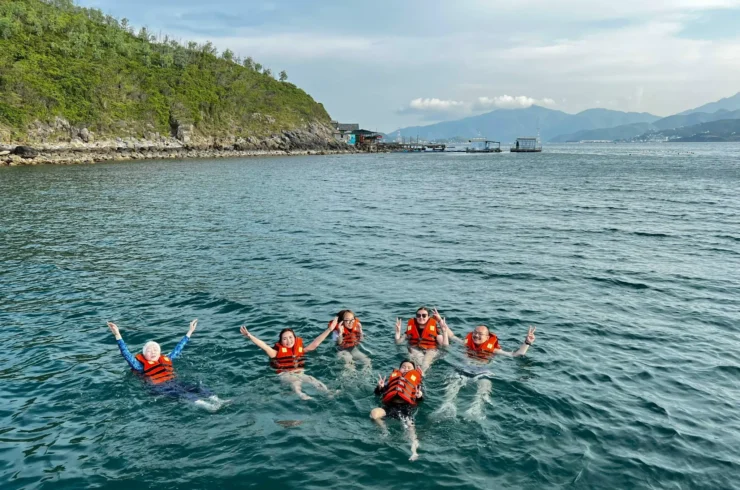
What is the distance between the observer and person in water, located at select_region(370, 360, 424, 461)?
10859 millimetres

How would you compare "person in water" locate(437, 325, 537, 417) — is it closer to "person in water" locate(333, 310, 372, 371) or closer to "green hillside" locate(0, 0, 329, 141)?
"person in water" locate(333, 310, 372, 371)

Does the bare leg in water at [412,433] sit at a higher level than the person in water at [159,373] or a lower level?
lower

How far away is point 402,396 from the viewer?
11180mm

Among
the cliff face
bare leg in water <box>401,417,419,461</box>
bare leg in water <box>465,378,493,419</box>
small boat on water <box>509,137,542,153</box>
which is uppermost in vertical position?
the cliff face

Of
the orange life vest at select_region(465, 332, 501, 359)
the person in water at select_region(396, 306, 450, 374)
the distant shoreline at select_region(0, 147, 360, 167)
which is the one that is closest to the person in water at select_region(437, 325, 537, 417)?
the orange life vest at select_region(465, 332, 501, 359)

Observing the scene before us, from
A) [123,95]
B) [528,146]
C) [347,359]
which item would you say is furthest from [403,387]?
[528,146]

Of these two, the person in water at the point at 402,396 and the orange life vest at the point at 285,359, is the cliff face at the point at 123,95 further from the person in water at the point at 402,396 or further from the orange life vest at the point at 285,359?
the person in water at the point at 402,396

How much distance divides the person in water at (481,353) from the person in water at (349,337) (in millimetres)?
2901

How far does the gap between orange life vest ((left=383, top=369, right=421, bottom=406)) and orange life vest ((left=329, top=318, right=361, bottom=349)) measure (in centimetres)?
385

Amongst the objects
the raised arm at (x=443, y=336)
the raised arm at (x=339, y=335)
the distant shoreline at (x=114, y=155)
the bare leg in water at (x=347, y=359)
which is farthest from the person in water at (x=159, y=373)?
the distant shoreline at (x=114, y=155)

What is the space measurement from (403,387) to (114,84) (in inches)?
5341

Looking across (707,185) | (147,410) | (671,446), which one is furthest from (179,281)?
(707,185)

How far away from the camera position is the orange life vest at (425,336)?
1519 cm

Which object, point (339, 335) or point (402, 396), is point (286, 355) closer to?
point (339, 335)
